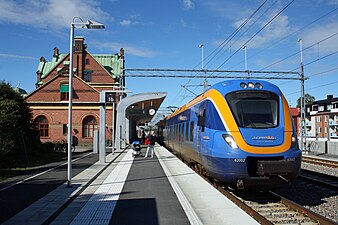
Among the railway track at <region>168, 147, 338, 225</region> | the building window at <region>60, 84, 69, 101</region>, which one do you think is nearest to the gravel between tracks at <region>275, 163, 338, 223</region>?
the railway track at <region>168, 147, 338, 225</region>

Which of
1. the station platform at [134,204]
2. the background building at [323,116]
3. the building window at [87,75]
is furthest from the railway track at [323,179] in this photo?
the background building at [323,116]

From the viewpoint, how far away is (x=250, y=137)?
828 centimetres

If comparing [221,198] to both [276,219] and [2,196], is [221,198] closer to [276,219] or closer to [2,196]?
[276,219]

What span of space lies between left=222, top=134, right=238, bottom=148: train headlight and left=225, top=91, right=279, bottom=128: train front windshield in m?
0.39

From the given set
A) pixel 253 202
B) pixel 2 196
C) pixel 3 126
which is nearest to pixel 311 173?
pixel 253 202

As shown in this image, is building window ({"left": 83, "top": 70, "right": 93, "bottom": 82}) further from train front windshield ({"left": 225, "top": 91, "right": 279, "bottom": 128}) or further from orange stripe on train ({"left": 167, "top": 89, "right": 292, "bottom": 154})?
train front windshield ({"left": 225, "top": 91, "right": 279, "bottom": 128})

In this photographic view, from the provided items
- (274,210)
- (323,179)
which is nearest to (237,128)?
(274,210)

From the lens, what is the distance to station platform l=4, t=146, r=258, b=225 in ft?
22.4

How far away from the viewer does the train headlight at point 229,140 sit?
8.28 meters

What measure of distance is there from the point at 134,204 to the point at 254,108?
3.79 meters

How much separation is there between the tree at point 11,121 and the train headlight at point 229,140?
11320 millimetres

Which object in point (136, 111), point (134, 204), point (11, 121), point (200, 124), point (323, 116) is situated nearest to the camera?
point (134, 204)

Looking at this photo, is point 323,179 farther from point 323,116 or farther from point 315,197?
point 323,116

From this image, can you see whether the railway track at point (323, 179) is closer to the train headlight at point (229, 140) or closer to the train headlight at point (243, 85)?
the train headlight at point (243, 85)
